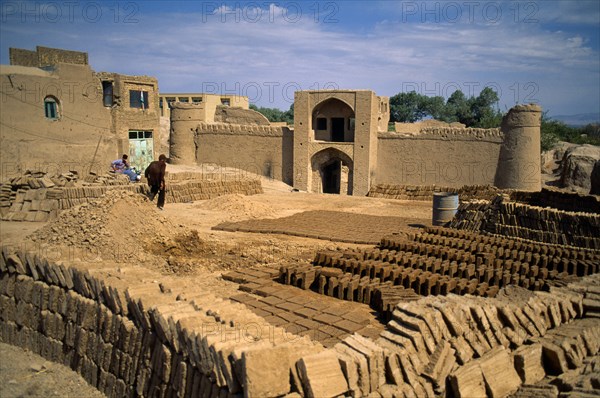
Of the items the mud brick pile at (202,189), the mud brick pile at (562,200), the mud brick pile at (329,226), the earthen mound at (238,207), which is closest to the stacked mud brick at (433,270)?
the mud brick pile at (329,226)

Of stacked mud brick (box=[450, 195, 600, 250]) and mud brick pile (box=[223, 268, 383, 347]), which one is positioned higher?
stacked mud brick (box=[450, 195, 600, 250])

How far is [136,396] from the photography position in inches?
210

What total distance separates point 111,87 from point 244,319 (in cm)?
1930

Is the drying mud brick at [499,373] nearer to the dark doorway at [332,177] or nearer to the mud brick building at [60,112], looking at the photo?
the mud brick building at [60,112]

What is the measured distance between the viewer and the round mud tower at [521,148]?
66.0 ft

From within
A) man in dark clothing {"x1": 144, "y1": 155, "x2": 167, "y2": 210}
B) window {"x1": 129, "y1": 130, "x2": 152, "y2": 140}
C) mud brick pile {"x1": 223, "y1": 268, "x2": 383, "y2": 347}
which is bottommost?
mud brick pile {"x1": 223, "y1": 268, "x2": 383, "y2": 347}

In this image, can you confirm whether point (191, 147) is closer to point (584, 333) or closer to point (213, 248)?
point (213, 248)

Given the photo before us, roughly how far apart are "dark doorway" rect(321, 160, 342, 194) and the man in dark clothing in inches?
539

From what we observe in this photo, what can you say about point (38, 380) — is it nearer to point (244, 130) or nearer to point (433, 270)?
point (433, 270)

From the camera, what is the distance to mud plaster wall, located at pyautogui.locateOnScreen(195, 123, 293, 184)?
81.8 feet

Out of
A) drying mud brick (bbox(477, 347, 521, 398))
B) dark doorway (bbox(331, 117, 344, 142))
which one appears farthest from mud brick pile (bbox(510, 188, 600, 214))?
dark doorway (bbox(331, 117, 344, 142))

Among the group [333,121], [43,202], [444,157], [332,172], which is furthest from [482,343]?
[333,121]

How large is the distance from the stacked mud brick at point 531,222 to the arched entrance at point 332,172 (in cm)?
1211

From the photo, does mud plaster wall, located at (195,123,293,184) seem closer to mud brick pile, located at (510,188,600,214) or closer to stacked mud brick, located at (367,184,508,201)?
stacked mud brick, located at (367,184,508,201)
